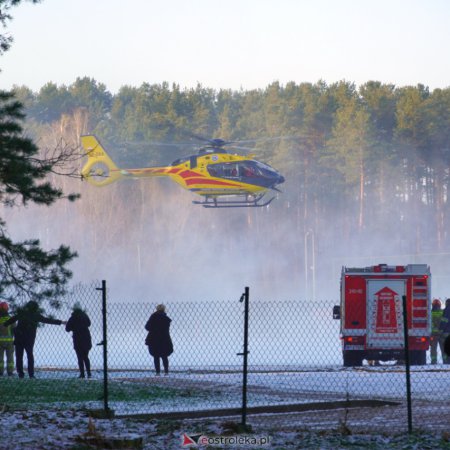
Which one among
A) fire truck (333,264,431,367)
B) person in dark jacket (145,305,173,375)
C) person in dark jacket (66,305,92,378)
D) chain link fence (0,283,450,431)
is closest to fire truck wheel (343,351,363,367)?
fire truck (333,264,431,367)

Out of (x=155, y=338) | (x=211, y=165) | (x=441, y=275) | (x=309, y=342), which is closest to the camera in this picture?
(x=155, y=338)

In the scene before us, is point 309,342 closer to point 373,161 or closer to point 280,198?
point 373,161

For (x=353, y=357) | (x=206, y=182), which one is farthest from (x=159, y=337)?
(x=206, y=182)

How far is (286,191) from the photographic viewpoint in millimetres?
109000

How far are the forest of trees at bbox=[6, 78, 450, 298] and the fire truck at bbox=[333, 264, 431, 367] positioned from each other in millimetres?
73868

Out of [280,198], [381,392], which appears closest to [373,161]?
[280,198]

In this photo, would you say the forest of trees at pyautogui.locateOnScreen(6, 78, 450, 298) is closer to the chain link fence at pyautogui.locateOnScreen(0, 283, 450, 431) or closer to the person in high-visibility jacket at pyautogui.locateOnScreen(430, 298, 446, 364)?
the person in high-visibility jacket at pyautogui.locateOnScreen(430, 298, 446, 364)

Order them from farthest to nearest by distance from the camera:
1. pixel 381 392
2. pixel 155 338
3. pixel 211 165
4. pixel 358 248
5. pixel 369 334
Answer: pixel 358 248 < pixel 211 165 < pixel 369 334 < pixel 155 338 < pixel 381 392

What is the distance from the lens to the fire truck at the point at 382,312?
26844mm

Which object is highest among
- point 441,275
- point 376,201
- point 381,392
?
point 376,201

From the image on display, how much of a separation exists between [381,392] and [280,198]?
92.5 meters

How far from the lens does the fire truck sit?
88.1 ft

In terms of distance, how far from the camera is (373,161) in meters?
103

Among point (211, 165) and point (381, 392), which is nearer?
point (381, 392)
